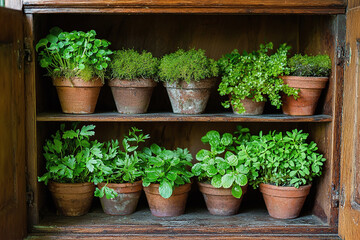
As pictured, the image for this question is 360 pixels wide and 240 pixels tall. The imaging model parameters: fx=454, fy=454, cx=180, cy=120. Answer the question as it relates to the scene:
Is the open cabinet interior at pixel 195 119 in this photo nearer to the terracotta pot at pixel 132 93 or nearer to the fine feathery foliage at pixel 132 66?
the terracotta pot at pixel 132 93

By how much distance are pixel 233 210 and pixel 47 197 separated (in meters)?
1.04

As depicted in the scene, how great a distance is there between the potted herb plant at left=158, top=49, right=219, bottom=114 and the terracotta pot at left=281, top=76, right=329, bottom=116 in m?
0.40

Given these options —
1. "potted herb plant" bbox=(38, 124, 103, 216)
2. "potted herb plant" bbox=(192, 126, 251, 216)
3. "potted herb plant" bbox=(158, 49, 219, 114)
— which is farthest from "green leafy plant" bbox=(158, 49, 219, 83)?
"potted herb plant" bbox=(38, 124, 103, 216)

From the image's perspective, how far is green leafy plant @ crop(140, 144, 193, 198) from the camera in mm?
2254

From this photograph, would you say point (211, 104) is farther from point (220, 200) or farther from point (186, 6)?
point (186, 6)

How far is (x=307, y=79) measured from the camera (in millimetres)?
2291

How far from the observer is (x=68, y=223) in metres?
2.29

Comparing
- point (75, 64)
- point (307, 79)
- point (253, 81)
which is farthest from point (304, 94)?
point (75, 64)

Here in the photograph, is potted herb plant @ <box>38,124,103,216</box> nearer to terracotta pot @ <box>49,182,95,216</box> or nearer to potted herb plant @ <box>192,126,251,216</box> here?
terracotta pot @ <box>49,182,95,216</box>

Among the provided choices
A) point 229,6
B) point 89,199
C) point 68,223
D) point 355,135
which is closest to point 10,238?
point 68,223

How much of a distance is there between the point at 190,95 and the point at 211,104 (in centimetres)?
42

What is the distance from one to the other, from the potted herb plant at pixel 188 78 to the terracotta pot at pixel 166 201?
1.36ft

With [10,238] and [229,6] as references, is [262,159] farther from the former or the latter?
[10,238]

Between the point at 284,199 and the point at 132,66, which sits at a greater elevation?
the point at 132,66
